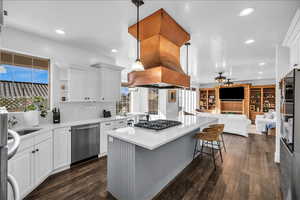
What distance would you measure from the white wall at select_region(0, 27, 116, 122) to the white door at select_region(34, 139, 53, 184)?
84 centimetres

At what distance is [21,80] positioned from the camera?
2592 mm

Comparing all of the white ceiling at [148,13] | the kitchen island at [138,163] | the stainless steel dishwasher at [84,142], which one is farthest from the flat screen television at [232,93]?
the stainless steel dishwasher at [84,142]

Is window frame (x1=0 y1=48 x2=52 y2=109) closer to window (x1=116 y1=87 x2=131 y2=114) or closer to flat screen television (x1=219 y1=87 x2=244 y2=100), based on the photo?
window (x1=116 y1=87 x2=131 y2=114)

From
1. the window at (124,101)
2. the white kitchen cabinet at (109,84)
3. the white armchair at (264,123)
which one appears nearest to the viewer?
the white kitchen cabinet at (109,84)

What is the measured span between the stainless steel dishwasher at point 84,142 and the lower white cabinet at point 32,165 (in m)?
0.43

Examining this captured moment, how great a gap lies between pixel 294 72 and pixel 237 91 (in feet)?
27.1

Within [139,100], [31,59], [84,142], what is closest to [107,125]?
[84,142]

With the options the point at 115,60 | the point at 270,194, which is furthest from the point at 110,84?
the point at 270,194

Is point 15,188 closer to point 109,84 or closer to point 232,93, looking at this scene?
point 109,84

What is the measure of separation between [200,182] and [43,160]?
8.94 feet

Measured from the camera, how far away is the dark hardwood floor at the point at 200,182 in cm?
203

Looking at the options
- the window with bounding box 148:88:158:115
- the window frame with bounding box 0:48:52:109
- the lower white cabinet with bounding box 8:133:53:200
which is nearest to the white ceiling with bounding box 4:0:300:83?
the window frame with bounding box 0:48:52:109

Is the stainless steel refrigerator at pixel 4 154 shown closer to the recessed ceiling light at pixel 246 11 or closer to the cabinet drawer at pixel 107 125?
the recessed ceiling light at pixel 246 11

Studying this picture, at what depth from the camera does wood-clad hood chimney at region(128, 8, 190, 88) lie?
2.03m
